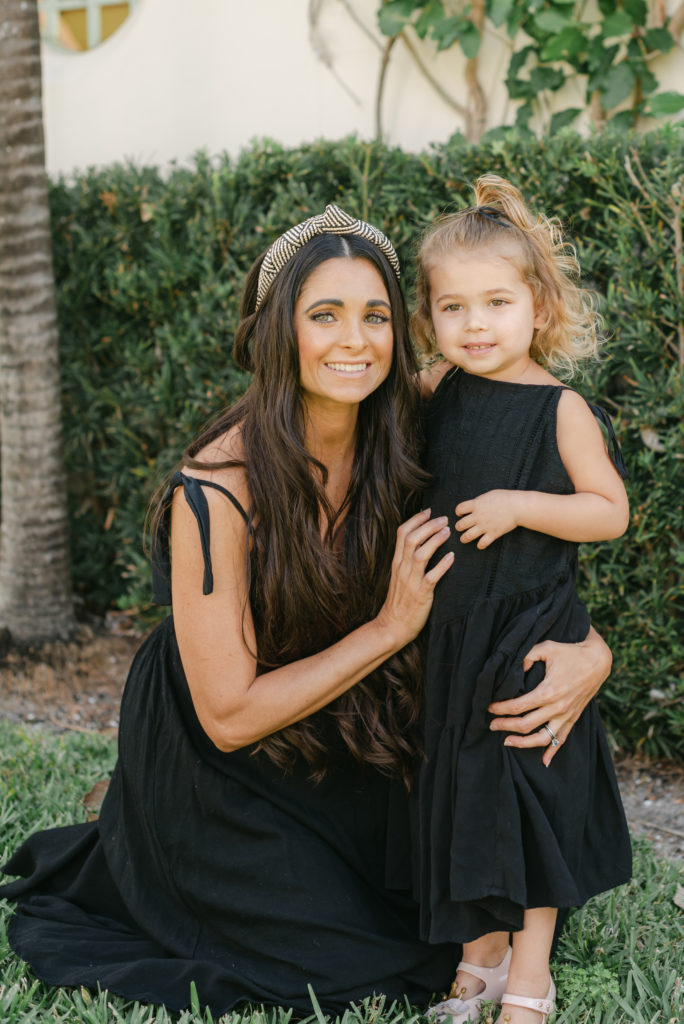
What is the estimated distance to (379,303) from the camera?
240 centimetres

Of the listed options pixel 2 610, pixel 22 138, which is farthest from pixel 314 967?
pixel 22 138

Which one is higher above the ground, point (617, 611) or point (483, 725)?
point (483, 725)

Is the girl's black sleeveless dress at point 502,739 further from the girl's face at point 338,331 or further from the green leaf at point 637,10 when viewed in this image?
the green leaf at point 637,10

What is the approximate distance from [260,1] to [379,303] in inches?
149

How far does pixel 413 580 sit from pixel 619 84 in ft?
10.5

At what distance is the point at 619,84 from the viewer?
180 inches

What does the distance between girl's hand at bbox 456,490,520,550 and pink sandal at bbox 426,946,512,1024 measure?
0.98m

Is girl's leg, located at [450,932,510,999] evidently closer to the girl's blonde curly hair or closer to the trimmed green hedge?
the girl's blonde curly hair

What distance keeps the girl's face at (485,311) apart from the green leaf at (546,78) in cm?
284

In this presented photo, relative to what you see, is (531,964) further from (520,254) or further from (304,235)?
(304,235)

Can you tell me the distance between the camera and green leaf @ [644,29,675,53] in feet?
14.6

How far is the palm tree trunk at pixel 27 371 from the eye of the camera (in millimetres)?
4547

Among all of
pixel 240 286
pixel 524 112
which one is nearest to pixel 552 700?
pixel 240 286

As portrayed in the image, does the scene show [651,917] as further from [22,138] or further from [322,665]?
[22,138]
